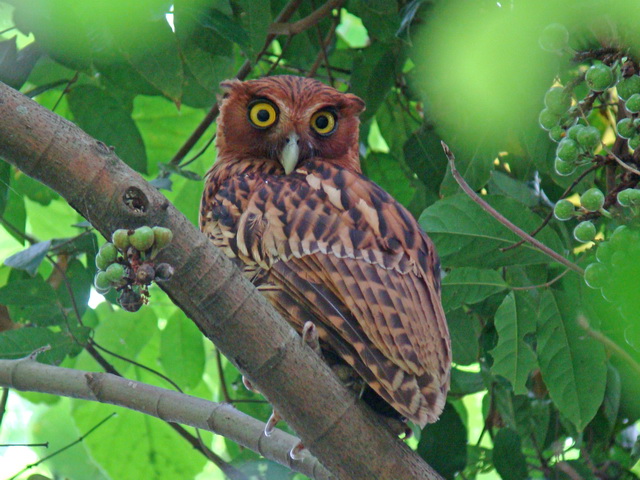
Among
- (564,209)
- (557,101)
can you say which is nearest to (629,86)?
(557,101)

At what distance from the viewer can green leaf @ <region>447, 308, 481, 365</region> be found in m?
2.70

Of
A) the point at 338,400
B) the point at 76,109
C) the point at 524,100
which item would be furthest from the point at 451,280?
the point at 76,109

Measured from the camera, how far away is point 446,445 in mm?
2564

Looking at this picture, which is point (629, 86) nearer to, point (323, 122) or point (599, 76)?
point (599, 76)

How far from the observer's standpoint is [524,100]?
2236 mm

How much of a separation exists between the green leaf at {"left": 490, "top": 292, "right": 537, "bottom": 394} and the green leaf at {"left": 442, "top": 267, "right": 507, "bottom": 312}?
66 millimetres

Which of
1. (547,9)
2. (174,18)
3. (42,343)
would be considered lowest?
(42,343)

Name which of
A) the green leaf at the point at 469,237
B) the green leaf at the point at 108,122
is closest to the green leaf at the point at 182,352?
the green leaf at the point at 108,122

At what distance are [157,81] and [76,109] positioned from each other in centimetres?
53

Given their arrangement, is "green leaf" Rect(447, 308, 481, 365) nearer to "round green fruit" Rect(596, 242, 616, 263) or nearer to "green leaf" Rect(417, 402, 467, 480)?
"green leaf" Rect(417, 402, 467, 480)

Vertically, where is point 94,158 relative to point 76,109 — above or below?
above

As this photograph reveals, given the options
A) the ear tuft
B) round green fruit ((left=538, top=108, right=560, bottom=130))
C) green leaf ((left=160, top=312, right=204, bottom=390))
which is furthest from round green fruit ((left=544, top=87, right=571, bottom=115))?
green leaf ((left=160, top=312, right=204, bottom=390))

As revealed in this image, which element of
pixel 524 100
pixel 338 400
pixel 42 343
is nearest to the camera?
pixel 338 400

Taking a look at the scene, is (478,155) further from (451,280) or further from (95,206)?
(95,206)
